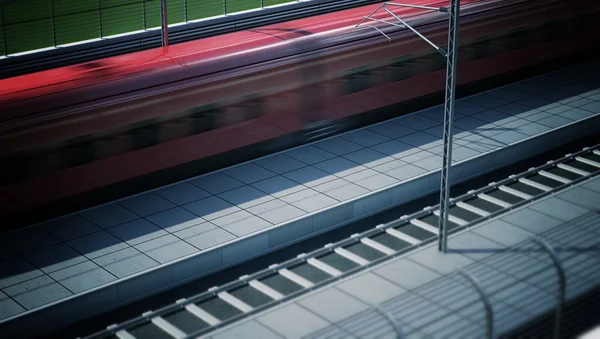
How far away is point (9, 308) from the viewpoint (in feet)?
31.1

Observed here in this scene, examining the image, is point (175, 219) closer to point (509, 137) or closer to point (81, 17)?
point (509, 137)

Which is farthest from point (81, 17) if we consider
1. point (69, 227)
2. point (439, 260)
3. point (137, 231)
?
point (439, 260)

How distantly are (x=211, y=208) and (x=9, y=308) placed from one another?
10.1 ft

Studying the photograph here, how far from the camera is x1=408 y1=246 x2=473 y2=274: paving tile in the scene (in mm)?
9852

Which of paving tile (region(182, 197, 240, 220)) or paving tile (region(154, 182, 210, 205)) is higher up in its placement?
paving tile (region(154, 182, 210, 205))

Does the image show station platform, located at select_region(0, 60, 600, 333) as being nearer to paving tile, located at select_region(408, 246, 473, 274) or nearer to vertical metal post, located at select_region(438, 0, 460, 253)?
paving tile, located at select_region(408, 246, 473, 274)

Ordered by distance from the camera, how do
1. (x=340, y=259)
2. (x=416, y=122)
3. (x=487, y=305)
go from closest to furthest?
(x=487, y=305) → (x=340, y=259) → (x=416, y=122)

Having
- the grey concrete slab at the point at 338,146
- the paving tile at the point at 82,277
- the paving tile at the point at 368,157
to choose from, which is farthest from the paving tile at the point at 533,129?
the paving tile at the point at 82,277

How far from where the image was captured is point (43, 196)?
432 inches

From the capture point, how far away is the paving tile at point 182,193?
11977 millimetres

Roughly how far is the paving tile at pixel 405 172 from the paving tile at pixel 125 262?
3864mm

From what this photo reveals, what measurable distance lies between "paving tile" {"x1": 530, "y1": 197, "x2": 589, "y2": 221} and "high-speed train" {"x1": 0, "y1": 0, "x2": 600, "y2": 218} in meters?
3.55

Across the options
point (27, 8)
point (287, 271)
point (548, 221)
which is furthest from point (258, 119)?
point (27, 8)

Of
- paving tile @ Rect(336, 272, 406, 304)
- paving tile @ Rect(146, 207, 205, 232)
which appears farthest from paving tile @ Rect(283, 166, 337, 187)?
paving tile @ Rect(336, 272, 406, 304)
